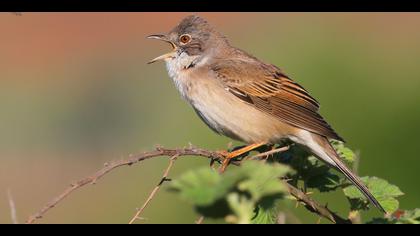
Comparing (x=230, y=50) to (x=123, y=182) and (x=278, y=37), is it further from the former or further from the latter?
(x=278, y=37)

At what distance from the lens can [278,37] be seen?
480 inches

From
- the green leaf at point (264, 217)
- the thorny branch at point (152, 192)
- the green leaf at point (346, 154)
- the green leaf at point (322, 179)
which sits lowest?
the green leaf at point (264, 217)

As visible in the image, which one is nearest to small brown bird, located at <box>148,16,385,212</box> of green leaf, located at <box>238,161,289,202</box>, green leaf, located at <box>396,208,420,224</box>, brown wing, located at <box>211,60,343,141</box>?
brown wing, located at <box>211,60,343,141</box>

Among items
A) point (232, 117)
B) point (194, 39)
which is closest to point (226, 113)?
point (232, 117)

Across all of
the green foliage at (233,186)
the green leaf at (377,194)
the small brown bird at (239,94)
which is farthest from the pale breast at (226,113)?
the green foliage at (233,186)

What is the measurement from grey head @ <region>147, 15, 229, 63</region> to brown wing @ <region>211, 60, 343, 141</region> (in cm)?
25

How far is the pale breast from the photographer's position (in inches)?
211

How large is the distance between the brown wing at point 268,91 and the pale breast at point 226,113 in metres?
0.07

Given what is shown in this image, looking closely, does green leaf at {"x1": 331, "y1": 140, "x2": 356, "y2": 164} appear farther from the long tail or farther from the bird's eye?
the bird's eye

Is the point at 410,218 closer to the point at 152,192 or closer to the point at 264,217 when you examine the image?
the point at 264,217

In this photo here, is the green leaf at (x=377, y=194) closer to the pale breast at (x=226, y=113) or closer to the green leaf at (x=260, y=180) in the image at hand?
the green leaf at (x=260, y=180)

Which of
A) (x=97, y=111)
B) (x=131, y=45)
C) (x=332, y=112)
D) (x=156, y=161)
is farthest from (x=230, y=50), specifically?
(x=131, y=45)

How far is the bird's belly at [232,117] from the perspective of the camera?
17.5 ft

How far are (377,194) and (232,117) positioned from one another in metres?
2.44
